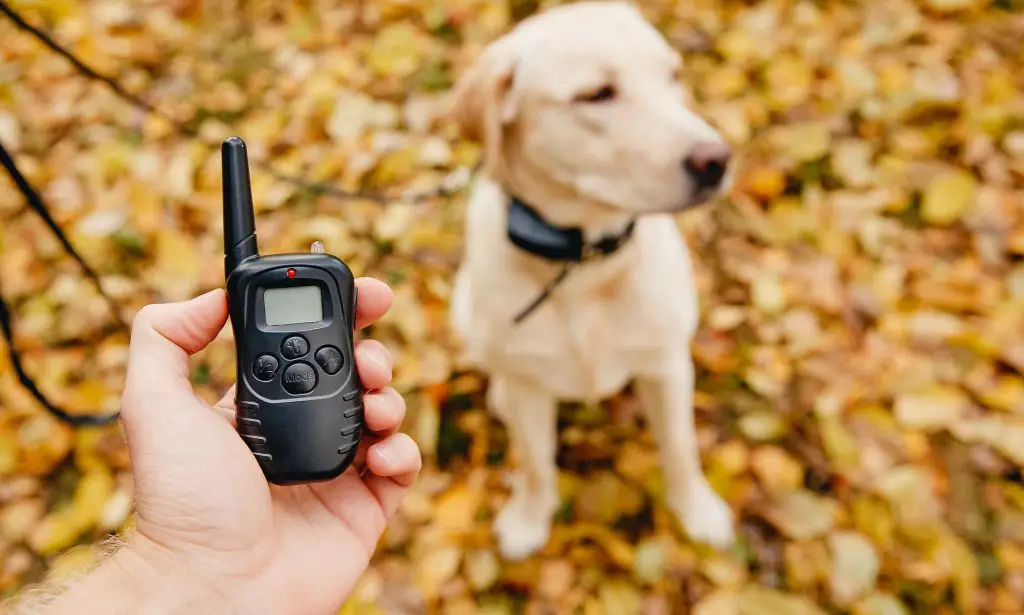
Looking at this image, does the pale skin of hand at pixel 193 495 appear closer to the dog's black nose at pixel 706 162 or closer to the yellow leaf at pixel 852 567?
the dog's black nose at pixel 706 162

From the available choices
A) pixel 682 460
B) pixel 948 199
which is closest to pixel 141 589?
pixel 682 460

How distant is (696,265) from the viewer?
2588 millimetres

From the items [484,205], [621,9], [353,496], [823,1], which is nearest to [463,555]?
[353,496]

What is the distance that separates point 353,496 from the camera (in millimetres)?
1281

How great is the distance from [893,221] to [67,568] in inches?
114

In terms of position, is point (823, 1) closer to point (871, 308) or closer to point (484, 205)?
point (871, 308)

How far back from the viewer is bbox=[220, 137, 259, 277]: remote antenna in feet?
3.56

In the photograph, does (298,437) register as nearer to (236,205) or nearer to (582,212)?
(236,205)

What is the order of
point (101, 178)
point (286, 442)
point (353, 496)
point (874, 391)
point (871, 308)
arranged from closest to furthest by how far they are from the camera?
1. point (286, 442)
2. point (353, 496)
3. point (874, 391)
4. point (871, 308)
5. point (101, 178)

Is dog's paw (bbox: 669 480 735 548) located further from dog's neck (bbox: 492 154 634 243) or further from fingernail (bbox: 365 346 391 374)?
fingernail (bbox: 365 346 391 374)

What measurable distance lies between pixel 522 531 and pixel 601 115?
1229 mm

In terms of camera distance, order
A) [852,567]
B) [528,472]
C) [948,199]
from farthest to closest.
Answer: [948,199], [528,472], [852,567]

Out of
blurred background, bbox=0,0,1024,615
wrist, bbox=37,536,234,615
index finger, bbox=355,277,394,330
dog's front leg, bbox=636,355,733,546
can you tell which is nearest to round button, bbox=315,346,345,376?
index finger, bbox=355,277,394,330

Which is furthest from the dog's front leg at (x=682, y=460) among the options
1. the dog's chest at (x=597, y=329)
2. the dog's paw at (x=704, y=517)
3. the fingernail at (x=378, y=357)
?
the fingernail at (x=378, y=357)
